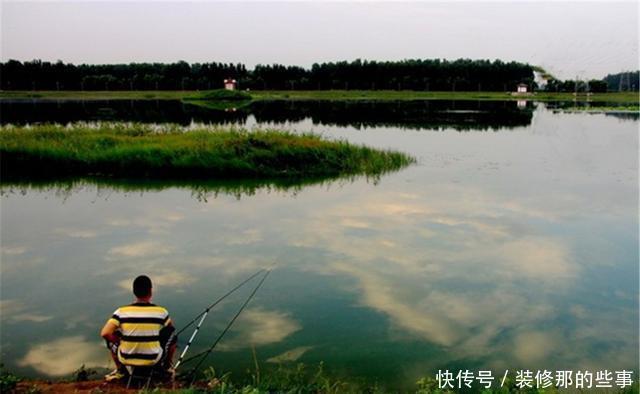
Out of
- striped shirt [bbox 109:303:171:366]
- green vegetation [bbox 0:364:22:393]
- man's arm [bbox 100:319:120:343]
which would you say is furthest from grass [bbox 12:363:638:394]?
man's arm [bbox 100:319:120:343]

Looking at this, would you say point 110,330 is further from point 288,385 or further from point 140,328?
point 288,385

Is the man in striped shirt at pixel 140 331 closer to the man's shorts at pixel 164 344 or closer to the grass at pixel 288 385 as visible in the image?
the man's shorts at pixel 164 344

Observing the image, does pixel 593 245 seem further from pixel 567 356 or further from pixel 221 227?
pixel 221 227

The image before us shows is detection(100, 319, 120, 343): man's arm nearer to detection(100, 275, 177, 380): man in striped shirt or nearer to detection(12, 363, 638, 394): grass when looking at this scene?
detection(100, 275, 177, 380): man in striped shirt

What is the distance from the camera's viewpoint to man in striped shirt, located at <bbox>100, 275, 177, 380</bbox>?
17.0ft

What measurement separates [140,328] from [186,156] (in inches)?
541

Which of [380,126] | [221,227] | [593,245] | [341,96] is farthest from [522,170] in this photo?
[341,96]

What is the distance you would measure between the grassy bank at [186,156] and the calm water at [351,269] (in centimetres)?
131

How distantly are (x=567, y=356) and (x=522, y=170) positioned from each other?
14962mm

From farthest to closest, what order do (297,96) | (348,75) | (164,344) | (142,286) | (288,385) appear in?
(348,75) < (297,96) < (288,385) < (164,344) < (142,286)

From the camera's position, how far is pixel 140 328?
17.0ft

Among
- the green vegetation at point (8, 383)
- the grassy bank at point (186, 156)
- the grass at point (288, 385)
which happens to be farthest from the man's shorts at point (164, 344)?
the grassy bank at point (186, 156)

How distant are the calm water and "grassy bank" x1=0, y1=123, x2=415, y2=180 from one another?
1.31m

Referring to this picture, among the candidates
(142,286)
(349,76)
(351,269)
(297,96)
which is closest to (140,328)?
(142,286)
